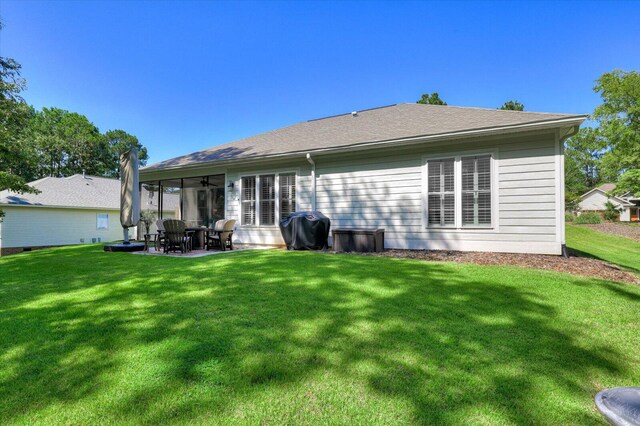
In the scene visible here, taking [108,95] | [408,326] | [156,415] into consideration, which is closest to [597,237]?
[408,326]

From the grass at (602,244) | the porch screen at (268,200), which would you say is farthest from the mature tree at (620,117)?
the porch screen at (268,200)

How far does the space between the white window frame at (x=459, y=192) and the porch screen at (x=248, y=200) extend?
5.47 meters

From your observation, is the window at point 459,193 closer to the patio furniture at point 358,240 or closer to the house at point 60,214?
the patio furniture at point 358,240

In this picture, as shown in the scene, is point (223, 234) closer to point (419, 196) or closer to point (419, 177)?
point (419, 196)

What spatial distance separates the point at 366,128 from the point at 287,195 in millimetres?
3445

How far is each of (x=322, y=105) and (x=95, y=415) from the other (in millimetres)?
Result: 18927

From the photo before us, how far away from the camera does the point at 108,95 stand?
2173 cm

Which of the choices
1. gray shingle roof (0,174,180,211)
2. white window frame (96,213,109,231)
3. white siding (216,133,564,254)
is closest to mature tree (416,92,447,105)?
white siding (216,133,564,254)

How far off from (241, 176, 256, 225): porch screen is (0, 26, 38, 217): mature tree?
7997 mm

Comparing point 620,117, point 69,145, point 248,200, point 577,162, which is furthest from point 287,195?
point 577,162

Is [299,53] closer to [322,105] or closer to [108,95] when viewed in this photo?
[322,105]

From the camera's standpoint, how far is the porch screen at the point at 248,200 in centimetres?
1003

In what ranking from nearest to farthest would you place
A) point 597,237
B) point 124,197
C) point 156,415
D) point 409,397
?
point 156,415, point 409,397, point 124,197, point 597,237

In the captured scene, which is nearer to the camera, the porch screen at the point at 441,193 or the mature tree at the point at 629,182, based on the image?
the porch screen at the point at 441,193
